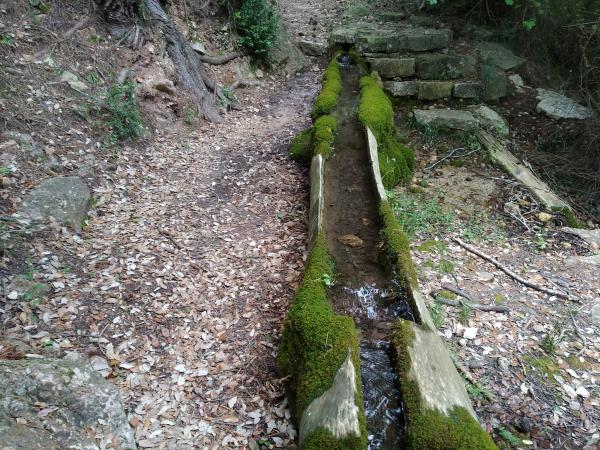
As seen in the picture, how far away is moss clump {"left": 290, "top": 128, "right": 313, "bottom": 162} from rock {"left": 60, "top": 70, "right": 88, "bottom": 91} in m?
3.08

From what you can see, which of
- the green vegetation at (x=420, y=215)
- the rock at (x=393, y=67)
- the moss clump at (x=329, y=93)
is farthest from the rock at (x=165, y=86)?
the rock at (x=393, y=67)

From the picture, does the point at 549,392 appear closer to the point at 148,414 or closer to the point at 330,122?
the point at 148,414

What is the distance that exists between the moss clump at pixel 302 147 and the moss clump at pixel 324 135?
8.2 inches

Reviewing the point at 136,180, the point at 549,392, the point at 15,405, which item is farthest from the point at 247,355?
the point at 136,180

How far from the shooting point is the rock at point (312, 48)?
10.2m

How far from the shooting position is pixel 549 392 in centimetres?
360

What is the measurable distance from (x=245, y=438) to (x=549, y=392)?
2.58m

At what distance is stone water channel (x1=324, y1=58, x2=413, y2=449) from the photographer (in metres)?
3.00

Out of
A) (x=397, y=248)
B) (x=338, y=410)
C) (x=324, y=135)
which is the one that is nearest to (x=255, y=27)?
(x=324, y=135)

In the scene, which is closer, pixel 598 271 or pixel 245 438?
pixel 245 438

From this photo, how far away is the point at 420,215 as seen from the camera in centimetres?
569

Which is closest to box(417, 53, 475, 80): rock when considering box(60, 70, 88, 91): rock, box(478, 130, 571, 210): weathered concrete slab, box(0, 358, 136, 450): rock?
box(478, 130, 571, 210): weathered concrete slab

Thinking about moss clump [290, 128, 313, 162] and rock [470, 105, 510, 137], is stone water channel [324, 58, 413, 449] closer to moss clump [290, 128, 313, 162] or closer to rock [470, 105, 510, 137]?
moss clump [290, 128, 313, 162]

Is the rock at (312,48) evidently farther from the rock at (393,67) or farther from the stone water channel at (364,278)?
the stone water channel at (364,278)
